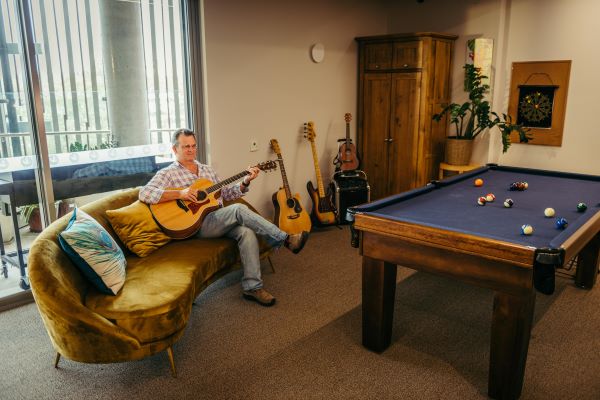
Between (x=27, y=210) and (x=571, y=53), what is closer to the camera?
(x=27, y=210)

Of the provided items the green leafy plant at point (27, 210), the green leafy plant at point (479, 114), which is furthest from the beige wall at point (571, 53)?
the green leafy plant at point (27, 210)

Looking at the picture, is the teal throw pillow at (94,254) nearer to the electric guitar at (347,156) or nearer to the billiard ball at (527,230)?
the billiard ball at (527,230)

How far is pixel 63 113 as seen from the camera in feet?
11.3

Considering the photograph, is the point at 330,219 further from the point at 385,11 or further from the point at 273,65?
the point at 385,11

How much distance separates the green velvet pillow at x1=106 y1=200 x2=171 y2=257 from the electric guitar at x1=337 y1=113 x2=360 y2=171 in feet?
8.35

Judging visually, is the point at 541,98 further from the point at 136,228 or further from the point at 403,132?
the point at 136,228

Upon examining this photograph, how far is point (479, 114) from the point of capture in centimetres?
498

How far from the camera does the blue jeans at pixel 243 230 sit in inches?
128

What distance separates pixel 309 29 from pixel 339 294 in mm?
2838

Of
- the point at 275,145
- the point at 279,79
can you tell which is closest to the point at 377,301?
the point at 275,145

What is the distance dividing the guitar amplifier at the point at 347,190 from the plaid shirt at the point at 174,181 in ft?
5.28

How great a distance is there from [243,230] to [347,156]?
2.17 meters

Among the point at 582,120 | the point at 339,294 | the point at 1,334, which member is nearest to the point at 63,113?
the point at 1,334

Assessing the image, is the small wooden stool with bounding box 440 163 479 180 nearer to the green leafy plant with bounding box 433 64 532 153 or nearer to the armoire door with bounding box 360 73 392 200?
the green leafy plant with bounding box 433 64 532 153
